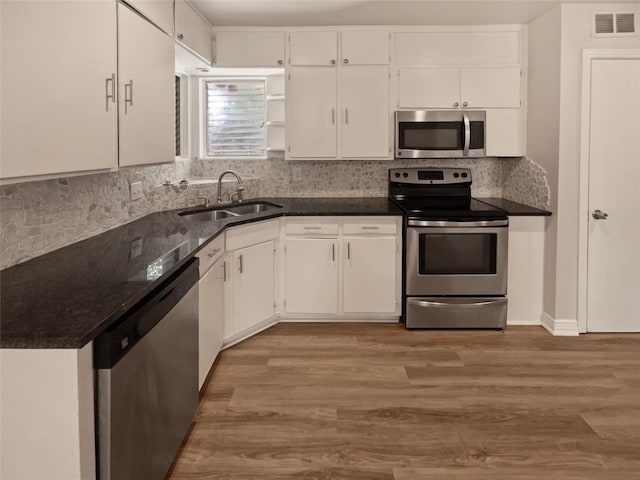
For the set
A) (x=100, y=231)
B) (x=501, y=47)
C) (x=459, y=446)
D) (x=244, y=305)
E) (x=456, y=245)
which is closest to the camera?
(x=459, y=446)

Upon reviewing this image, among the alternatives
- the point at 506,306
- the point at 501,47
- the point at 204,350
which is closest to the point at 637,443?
the point at 506,306

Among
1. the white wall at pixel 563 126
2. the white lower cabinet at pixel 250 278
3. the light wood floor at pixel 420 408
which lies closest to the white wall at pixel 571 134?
the white wall at pixel 563 126

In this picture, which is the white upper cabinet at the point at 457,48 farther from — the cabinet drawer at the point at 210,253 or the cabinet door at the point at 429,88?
the cabinet drawer at the point at 210,253

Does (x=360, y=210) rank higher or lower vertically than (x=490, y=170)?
lower

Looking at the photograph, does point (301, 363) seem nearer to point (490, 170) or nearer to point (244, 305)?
point (244, 305)

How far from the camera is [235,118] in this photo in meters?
5.22

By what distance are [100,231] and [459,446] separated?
6.85 ft

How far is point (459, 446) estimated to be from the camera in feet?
8.86

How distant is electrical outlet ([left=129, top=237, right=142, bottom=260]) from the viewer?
258 cm

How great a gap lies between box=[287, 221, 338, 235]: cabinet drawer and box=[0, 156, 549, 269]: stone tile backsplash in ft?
2.54

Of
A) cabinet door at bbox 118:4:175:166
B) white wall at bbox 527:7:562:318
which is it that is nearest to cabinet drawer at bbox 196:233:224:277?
cabinet door at bbox 118:4:175:166

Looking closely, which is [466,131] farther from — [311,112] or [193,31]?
[193,31]

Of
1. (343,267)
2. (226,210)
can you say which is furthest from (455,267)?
(226,210)

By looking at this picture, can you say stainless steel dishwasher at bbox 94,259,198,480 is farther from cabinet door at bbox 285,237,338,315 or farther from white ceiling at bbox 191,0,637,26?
white ceiling at bbox 191,0,637,26
